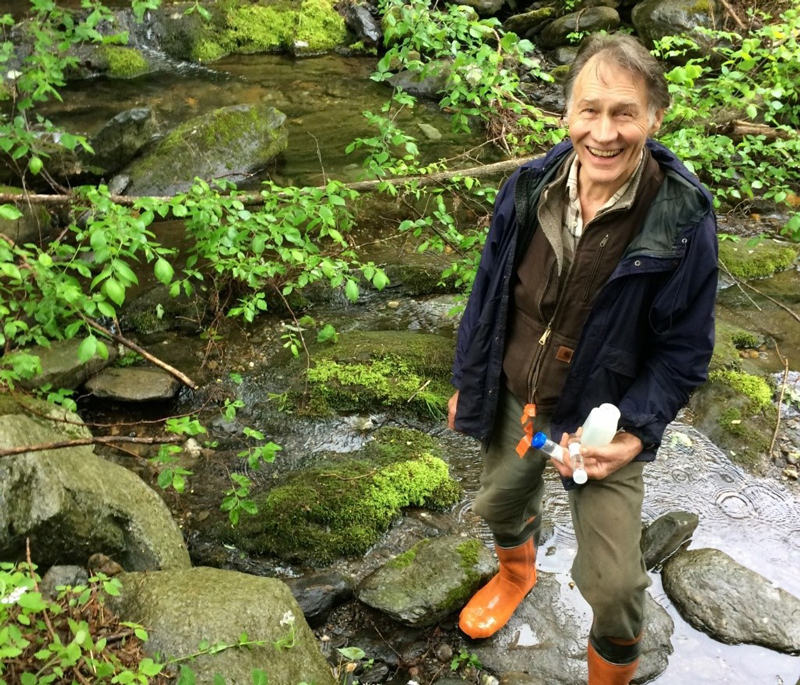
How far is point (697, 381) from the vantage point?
2.39m

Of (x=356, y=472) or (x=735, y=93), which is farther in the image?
(x=735, y=93)

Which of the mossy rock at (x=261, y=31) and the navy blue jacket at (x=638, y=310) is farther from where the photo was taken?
the mossy rock at (x=261, y=31)

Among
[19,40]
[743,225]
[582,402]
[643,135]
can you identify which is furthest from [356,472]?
[19,40]

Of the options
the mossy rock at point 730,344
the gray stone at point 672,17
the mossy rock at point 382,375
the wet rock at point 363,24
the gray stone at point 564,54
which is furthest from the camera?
the wet rock at point 363,24

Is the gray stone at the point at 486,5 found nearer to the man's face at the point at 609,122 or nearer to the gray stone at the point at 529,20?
the gray stone at the point at 529,20

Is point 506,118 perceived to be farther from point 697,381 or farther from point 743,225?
point 743,225

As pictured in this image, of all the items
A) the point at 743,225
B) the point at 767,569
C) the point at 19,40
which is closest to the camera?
the point at 767,569

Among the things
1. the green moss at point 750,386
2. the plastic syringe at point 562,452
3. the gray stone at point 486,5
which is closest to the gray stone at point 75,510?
the plastic syringe at point 562,452

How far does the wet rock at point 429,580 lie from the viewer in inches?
136

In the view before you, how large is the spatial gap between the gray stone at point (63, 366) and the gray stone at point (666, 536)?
3.95 meters

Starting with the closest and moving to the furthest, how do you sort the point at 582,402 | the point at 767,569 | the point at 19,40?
the point at 582,402, the point at 767,569, the point at 19,40

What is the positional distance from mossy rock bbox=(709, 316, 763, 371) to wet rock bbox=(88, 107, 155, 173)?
24.2ft

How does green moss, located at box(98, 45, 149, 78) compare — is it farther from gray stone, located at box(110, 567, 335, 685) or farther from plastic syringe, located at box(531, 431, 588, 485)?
plastic syringe, located at box(531, 431, 588, 485)

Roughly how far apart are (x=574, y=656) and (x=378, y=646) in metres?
1.00
